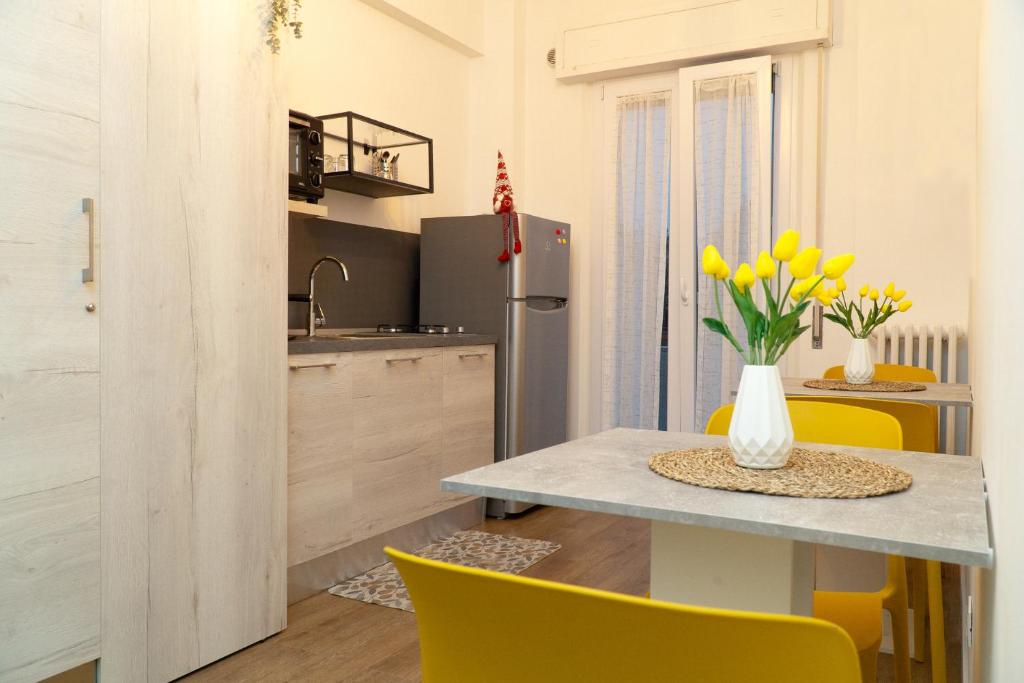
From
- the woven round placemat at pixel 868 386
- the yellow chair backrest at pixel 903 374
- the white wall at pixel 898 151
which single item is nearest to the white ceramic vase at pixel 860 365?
the woven round placemat at pixel 868 386

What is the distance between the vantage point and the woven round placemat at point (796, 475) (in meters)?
1.12

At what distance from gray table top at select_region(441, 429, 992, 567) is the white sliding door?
2982mm

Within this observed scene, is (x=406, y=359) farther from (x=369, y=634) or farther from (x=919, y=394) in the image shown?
(x=919, y=394)

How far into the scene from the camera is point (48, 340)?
6.26 ft

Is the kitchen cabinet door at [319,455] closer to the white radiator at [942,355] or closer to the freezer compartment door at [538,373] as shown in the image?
the freezer compartment door at [538,373]

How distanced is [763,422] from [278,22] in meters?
2.03

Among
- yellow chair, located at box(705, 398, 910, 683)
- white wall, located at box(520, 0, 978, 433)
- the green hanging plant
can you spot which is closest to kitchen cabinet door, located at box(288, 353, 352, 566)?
the green hanging plant

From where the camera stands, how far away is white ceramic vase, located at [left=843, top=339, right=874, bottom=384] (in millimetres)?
2889

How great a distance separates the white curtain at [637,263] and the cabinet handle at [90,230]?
10.3 ft

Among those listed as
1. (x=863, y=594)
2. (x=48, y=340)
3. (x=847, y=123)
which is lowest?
(x=863, y=594)

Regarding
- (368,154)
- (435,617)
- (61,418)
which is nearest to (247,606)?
(61,418)

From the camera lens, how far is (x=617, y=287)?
4691 mm

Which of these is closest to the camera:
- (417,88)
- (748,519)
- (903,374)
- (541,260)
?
(748,519)

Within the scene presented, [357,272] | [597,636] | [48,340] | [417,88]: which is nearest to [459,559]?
[357,272]
